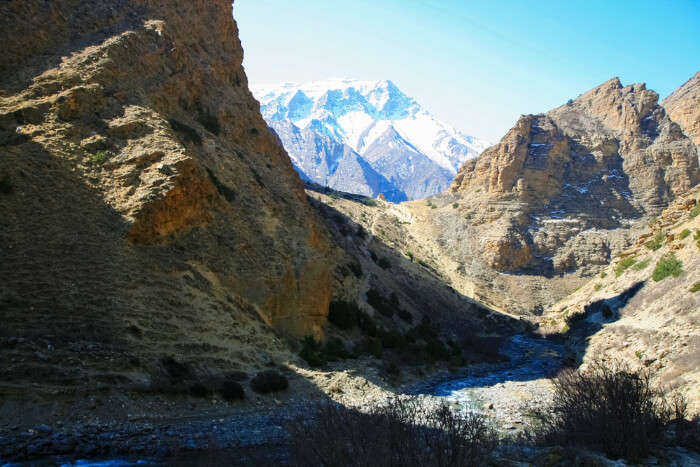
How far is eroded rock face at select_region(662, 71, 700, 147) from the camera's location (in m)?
77.1

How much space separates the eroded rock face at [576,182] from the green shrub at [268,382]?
55.0 metres

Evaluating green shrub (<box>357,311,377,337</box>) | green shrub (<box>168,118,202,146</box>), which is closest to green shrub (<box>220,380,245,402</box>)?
green shrub (<box>168,118,202,146</box>)

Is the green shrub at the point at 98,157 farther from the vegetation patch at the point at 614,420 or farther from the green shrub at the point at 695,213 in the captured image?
the green shrub at the point at 695,213

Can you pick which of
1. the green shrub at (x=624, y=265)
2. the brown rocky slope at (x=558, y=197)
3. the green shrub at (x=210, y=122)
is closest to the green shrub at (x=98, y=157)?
the green shrub at (x=210, y=122)

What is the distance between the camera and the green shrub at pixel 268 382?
15594 millimetres

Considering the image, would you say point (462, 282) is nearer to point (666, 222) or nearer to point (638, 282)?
point (666, 222)

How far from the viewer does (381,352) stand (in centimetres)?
2652

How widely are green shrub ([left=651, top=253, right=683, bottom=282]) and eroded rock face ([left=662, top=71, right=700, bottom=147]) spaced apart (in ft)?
202

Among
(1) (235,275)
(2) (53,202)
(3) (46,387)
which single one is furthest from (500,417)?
(2) (53,202)

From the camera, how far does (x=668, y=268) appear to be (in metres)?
27.0

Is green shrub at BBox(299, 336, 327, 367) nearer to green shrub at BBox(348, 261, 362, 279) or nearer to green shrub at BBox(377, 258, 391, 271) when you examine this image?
green shrub at BBox(348, 261, 362, 279)

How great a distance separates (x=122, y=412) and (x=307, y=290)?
1243cm

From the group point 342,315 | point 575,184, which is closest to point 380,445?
point 342,315

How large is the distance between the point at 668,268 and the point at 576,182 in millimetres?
53686
